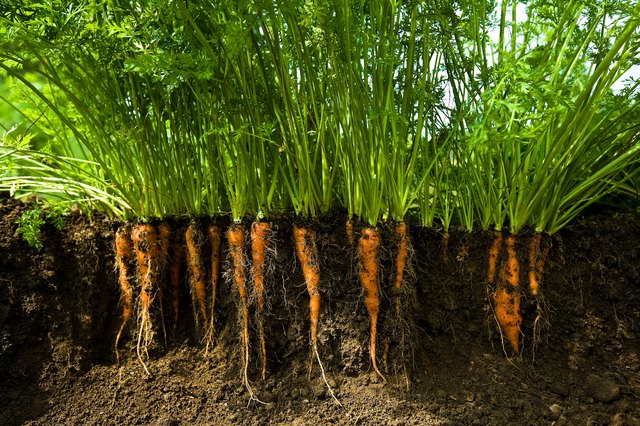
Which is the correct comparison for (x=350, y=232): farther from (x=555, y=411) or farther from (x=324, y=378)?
(x=555, y=411)

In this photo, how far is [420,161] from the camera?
200cm

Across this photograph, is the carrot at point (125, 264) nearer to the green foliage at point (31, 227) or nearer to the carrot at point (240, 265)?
the green foliage at point (31, 227)

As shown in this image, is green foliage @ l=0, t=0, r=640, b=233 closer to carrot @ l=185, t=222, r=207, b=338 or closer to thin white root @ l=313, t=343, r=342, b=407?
carrot @ l=185, t=222, r=207, b=338

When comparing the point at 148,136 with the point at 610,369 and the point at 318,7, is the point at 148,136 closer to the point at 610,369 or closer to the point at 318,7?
the point at 318,7

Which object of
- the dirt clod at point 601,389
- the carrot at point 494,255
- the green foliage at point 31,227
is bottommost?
the dirt clod at point 601,389

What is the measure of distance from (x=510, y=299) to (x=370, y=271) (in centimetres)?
45

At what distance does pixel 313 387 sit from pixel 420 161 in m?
0.79

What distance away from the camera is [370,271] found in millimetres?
1786

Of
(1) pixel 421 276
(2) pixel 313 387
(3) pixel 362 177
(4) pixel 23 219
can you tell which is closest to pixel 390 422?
(2) pixel 313 387

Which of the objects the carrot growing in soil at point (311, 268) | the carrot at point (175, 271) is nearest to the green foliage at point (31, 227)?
the carrot at point (175, 271)

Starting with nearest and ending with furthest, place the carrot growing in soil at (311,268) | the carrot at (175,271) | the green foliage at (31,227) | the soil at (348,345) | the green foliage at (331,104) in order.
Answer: the green foliage at (331,104)
the soil at (348,345)
the carrot growing in soil at (311,268)
the green foliage at (31,227)
the carrot at (175,271)

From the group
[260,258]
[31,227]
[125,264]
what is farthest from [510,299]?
[31,227]

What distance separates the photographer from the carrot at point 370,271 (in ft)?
5.82

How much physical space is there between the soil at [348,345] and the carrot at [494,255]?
2 centimetres
